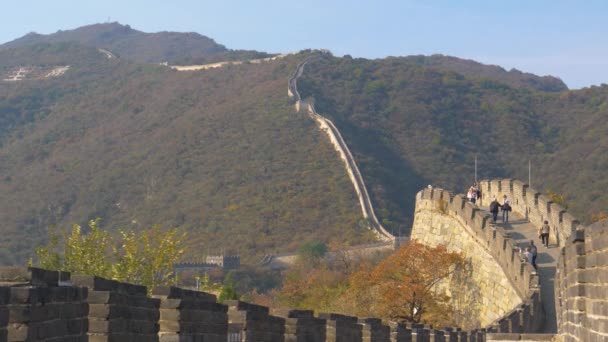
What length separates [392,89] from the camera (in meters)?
143

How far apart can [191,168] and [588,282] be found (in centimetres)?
10260

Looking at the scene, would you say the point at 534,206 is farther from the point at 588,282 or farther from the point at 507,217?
the point at 588,282

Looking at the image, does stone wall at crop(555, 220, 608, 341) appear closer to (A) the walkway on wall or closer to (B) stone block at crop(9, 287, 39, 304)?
(B) stone block at crop(9, 287, 39, 304)

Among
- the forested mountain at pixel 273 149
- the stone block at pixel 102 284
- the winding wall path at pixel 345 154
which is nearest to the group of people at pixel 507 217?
the forested mountain at pixel 273 149

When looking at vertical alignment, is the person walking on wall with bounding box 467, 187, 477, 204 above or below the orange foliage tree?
above

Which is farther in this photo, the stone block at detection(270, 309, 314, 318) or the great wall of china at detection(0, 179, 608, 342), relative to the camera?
the stone block at detection(270, 309, 314, 318)

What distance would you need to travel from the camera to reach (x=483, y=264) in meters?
50.1

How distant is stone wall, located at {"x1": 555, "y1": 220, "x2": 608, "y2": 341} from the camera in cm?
1180

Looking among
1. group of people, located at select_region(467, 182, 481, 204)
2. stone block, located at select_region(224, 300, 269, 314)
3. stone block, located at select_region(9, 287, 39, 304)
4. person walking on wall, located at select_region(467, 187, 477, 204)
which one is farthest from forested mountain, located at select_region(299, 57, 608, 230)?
stone block, located at select_region(9, 287, 39, 304)

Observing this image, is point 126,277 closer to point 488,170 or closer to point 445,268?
point 445,268

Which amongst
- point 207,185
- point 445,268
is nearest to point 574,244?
point 445,268

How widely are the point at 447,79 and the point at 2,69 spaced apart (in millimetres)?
72450

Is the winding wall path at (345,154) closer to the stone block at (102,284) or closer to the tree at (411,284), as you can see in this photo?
the tree at (411,284)

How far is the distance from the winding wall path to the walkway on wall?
102 ft
